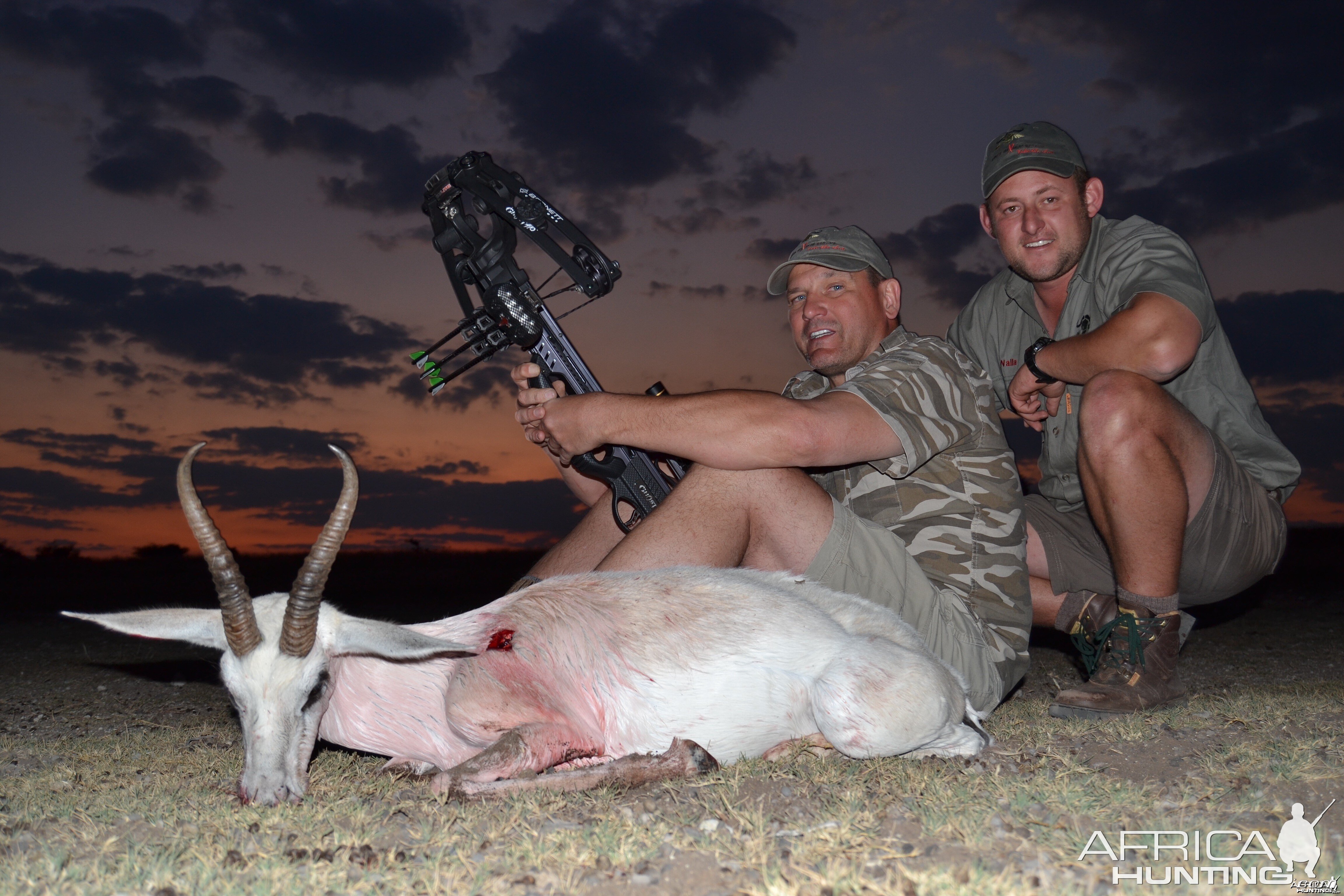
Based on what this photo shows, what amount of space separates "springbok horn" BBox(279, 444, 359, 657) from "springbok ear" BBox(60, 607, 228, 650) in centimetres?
36

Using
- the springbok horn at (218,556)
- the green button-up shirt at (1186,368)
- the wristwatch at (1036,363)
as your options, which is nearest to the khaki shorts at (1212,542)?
the green button-up shirt at (1186,368)

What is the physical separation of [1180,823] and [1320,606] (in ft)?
39.8

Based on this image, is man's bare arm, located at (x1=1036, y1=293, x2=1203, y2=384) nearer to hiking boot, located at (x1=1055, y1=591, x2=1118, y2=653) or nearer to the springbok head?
hiking boot, located at (x1=1055, y1=591, x2=1118, y2=653)

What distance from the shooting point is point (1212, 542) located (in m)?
4.55

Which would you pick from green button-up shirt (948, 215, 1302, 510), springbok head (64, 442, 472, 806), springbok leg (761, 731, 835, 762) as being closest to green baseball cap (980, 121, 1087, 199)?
green button-up shirt (948, 215, 1302, 510)

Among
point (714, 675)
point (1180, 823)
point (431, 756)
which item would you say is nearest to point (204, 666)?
point (431, 756)

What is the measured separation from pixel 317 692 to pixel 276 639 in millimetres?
263

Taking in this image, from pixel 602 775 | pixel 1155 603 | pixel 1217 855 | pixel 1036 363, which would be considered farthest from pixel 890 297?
pixel 1217 855

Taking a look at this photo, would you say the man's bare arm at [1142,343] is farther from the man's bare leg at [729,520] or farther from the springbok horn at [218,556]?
the springbok horn at [218,556]

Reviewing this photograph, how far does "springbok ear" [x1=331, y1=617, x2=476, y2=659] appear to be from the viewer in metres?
3.13

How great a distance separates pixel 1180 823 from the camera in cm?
262

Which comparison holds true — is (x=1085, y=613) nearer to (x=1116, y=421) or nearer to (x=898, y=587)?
(x=1116, y=421)

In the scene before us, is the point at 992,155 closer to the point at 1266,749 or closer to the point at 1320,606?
the point at 1266,749

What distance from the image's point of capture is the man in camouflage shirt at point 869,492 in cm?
381
